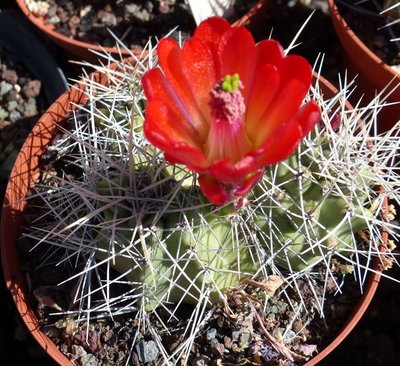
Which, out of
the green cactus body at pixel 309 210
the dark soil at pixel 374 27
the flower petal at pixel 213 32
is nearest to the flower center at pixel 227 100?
the flower petal at pixel 213 32

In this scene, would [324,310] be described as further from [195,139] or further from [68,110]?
[68,110]

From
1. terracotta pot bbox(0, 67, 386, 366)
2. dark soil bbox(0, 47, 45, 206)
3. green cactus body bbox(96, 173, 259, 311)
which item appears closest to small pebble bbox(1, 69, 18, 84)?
dark soil bbox(0, 47, 45, 206)

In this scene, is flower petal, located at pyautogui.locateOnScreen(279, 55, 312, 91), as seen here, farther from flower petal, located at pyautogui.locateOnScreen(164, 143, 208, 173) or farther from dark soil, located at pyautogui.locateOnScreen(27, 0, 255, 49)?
dark soil, located at pyautogui.locateOnScreen(27, 0, 255, 49)

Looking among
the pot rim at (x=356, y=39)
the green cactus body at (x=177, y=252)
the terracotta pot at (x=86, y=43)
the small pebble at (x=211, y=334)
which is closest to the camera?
the green cactus body at (x=177, y=252)

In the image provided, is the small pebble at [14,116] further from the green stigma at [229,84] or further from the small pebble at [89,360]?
the green stigma at [229,84]

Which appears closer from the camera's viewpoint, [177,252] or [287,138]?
[287,138]

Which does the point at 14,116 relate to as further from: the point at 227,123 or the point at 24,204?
Result: the point at 227,123

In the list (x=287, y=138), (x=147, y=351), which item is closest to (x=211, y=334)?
(x=147, y=351)
